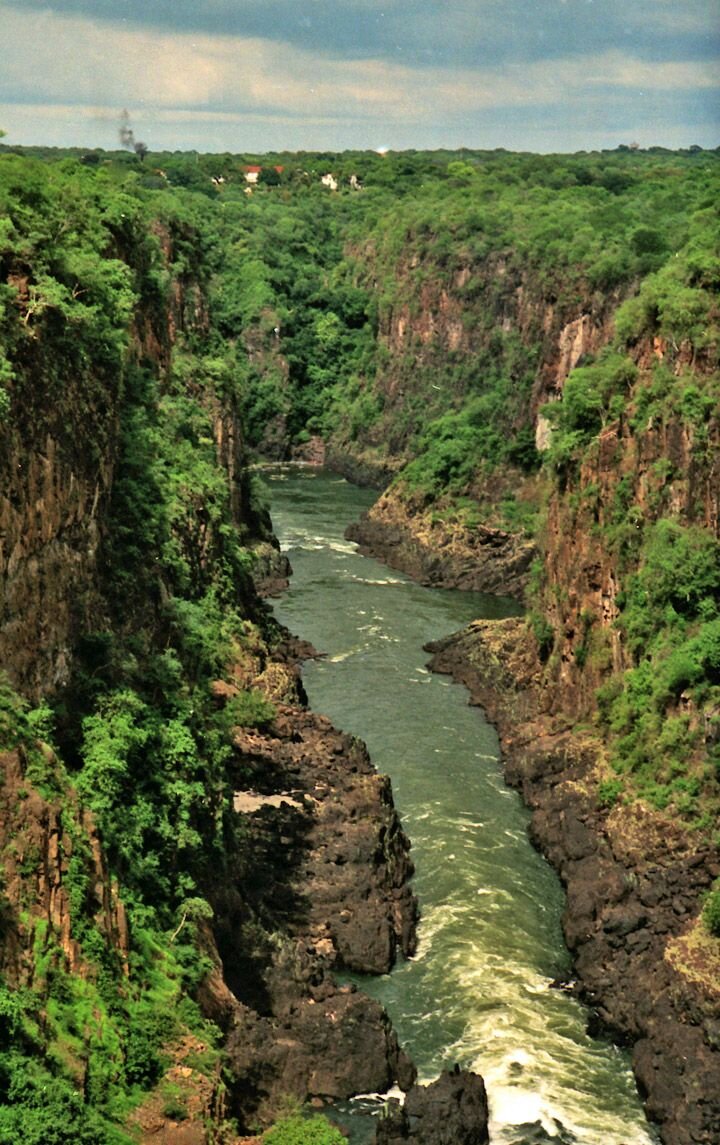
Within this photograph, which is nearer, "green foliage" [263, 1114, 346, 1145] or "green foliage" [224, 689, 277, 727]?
"green foliage" [263, 1114, 346, 1145]

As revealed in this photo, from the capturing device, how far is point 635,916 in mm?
43219

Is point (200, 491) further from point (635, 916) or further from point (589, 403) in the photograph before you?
point (635, 916)

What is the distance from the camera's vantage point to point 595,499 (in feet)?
190

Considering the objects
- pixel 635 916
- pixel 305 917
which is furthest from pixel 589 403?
pixel 305 917

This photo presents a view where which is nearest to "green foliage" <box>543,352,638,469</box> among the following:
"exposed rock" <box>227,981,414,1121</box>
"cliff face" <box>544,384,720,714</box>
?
"cliff face" <box>544,384,720,714</box>

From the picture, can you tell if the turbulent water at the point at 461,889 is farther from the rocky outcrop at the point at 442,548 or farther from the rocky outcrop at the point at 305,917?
the rocky outcrop at the point at 442,548

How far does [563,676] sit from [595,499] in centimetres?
611

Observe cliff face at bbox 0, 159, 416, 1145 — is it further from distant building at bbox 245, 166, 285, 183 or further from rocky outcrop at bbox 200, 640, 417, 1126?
distant building at bbox 245, 166, 285, 183

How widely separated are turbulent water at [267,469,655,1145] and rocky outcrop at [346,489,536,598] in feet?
6.22

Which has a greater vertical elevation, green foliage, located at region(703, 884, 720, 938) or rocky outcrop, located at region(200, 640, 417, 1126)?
green foliage, located at region(703, 884, 720, 938)

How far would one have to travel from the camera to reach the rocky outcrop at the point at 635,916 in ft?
121

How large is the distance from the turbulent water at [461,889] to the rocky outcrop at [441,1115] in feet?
2.32

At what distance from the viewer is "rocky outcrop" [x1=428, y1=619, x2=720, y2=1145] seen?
37000 millimetres

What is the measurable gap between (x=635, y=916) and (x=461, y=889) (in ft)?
17.3
